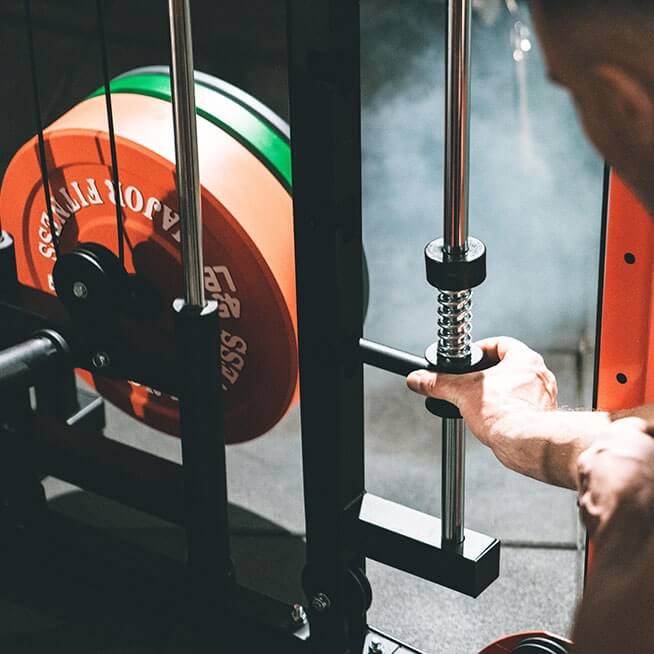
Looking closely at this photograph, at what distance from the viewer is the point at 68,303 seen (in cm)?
178

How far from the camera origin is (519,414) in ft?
4.17

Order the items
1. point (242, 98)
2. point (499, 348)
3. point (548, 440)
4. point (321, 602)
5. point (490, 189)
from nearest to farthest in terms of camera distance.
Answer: point (548, 440)
point (499, 348)
point (321, 602)
point (242, 98)
point (490, 189)

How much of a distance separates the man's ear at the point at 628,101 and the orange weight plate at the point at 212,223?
112cm

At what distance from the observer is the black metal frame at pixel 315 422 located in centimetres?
141

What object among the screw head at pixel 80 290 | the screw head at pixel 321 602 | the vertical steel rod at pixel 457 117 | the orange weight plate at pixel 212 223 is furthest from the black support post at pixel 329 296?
the screw head at pixel 80 290

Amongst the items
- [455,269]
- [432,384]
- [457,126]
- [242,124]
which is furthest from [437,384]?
[242,124]

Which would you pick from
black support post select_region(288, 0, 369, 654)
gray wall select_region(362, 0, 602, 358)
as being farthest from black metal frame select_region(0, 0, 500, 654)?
gray wall select_region(362, 0, 602, 358)

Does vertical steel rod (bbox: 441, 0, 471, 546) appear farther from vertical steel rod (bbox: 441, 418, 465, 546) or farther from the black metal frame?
vertical steel rod (bbox: 441, 418, 465, 546)

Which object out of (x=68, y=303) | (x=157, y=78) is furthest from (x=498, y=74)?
(x=68, y=303)

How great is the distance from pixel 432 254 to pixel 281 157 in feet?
1.87

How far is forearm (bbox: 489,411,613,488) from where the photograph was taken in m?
1.18

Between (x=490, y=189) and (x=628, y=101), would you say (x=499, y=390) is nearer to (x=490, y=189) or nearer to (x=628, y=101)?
(x=628, y=101)

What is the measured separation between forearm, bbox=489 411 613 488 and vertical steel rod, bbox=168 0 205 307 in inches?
18.7

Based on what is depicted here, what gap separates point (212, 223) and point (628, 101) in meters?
1.16
